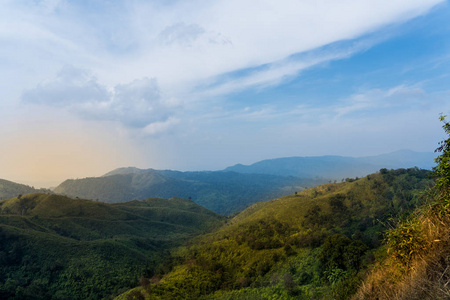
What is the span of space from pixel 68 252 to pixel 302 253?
212 ft

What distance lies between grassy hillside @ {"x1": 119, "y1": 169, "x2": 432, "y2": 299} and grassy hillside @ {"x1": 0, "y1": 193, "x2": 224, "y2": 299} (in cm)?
1694

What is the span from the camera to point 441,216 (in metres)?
7.51

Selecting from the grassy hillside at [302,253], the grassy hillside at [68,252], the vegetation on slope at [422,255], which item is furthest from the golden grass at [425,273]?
the grassy hillside at [68,252]

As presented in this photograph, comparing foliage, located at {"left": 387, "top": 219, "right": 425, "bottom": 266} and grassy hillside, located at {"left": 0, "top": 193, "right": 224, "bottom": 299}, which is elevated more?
foliage, located at {"left": 387, "top": 219, "right": 425, "bottom": 266}

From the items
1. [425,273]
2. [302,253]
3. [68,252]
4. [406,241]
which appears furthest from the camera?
[68,252]

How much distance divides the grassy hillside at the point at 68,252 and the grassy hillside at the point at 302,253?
16.9 metres

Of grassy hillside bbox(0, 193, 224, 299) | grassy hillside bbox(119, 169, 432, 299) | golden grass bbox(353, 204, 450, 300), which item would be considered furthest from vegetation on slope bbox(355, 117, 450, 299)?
grassy hillside bbox(0, 193, 224, 299)

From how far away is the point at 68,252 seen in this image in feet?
218

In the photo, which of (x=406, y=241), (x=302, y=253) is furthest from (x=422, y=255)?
(x=302, y=253)

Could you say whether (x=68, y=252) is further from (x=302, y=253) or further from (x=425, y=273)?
(x=425, y=273)

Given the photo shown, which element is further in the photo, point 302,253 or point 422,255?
point 302,253

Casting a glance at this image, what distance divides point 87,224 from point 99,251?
1744 inches

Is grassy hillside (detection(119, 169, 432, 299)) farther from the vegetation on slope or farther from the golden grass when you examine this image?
Result: the golden grass

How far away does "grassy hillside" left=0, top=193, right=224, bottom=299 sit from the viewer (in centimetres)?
5284
